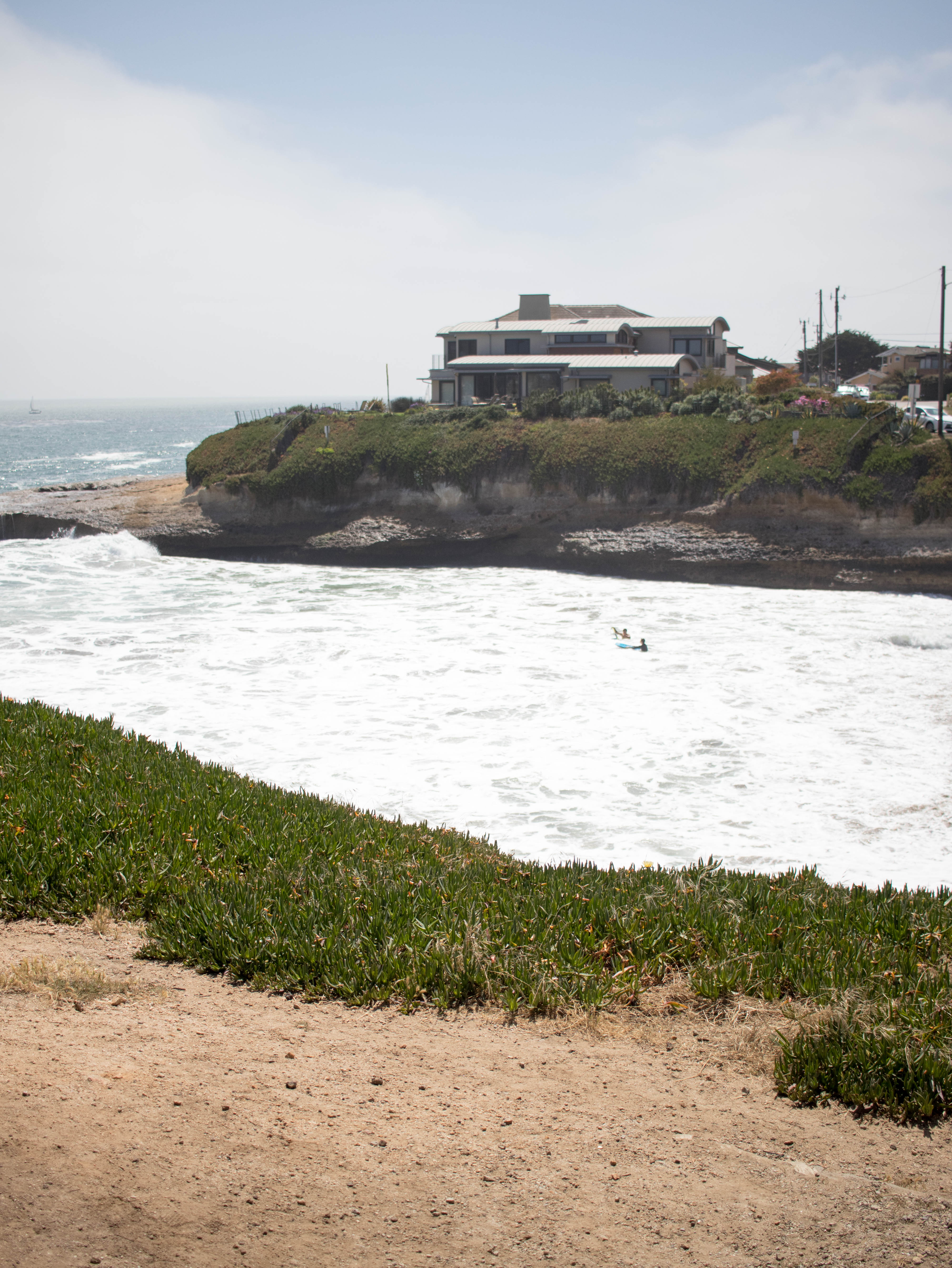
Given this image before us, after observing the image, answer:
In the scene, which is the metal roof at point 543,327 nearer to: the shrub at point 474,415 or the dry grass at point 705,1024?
the shrub at point 474,415

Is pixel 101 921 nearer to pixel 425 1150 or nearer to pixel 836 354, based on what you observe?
pixel 425 1150

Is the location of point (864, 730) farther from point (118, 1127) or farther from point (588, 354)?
point (588, 354)

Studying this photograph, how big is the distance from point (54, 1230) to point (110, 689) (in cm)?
1984

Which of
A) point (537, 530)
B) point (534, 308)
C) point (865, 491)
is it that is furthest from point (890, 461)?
point (534, 308)

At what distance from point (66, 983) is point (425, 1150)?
3.24 m

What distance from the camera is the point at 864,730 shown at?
773 inches

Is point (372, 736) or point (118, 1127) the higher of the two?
point (118, 1127)

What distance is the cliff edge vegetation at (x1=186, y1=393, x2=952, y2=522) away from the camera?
41906 millimetres

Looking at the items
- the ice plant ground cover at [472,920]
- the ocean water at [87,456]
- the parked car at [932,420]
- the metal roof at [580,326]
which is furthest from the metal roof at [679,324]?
the ice plant ground cover at [472,920]

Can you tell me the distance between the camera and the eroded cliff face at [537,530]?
4022 centimetres

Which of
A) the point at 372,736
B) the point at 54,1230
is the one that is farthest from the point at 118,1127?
the point at 372,736

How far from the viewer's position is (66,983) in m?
6.41

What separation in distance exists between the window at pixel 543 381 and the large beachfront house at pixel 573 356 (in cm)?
5

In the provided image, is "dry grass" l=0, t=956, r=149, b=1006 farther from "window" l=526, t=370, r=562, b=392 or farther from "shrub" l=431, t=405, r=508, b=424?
"window" l=526, t=370, r=562, b=392
